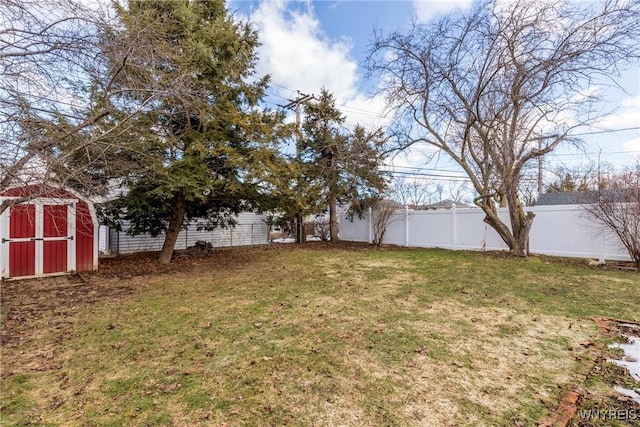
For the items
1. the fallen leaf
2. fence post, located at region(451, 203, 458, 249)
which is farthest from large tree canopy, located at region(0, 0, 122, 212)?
fence post, located at region(451, 203, 458, 249)

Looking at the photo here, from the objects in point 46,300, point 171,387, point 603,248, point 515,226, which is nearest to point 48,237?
point 46,300

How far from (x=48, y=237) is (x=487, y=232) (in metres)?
12.0

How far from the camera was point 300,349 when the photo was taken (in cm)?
326

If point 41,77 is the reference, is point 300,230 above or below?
below

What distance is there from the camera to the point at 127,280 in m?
6.73

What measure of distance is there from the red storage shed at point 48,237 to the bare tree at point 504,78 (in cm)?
838

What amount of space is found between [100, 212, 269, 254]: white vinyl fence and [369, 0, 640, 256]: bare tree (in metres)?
7.94

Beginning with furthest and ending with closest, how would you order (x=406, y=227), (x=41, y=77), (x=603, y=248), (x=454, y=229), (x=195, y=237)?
(x=195, y=237)
(x=406, y=227)
(x=454, y=229)
(x=603, y=248)
(x=41, y=77)

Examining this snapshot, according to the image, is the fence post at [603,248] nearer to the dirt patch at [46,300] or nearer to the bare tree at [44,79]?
the bare tree at [44,79]

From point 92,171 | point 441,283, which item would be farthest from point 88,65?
point 441,283

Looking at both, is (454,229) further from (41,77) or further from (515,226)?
(41,77)

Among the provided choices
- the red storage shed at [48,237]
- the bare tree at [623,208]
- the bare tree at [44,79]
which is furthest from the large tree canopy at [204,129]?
the bare tree at [623,208]

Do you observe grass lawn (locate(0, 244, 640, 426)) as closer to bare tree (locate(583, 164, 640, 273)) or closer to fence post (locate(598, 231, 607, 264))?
bare tree (locate(583, 164, 640, 273))

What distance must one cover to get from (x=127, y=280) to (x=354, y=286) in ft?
15.4
